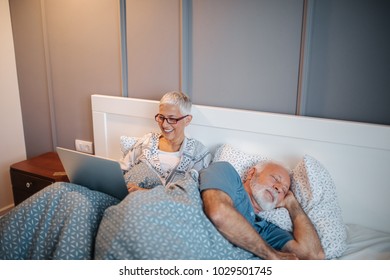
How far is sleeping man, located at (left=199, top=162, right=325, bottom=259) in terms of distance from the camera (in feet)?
4.04

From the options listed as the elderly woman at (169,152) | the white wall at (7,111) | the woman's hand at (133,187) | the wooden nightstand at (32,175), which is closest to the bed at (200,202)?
the elderly woman at (169,152)

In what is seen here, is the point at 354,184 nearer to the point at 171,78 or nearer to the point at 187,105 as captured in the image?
the point at 187,105

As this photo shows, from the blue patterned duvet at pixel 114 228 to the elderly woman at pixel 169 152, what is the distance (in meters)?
0.42

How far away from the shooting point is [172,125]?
5.69 ft

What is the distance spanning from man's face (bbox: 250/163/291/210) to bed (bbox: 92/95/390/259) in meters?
0.19

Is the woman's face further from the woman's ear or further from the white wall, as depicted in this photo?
the white wall

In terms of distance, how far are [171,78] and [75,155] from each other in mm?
790

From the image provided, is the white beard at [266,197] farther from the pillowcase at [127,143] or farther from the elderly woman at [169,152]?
the pillowcase at [127,143]

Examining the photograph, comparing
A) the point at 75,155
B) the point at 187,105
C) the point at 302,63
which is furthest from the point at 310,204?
the point at 75,155

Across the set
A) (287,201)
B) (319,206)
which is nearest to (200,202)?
(287,201)

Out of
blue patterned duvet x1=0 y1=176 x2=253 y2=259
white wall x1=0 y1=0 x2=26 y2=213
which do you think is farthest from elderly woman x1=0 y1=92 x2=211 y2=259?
white wall x1=0 y1=0 x2=26 y2=213

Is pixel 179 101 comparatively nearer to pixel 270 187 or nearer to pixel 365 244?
pixel 270 187

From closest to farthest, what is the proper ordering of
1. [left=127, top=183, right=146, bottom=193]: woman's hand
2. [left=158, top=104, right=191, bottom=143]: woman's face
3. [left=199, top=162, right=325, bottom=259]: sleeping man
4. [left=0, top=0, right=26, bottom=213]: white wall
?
[left=199, top=162, right=325, bottom=259]: sleeping man, [left=127, top=183, right=146, bottom=193]: woman's hand, [left=158, top=104, right=191, bottom=143]: woman's face, [left=0, top=0, right=26, bottom=213]: white wall

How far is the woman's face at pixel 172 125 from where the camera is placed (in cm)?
173
